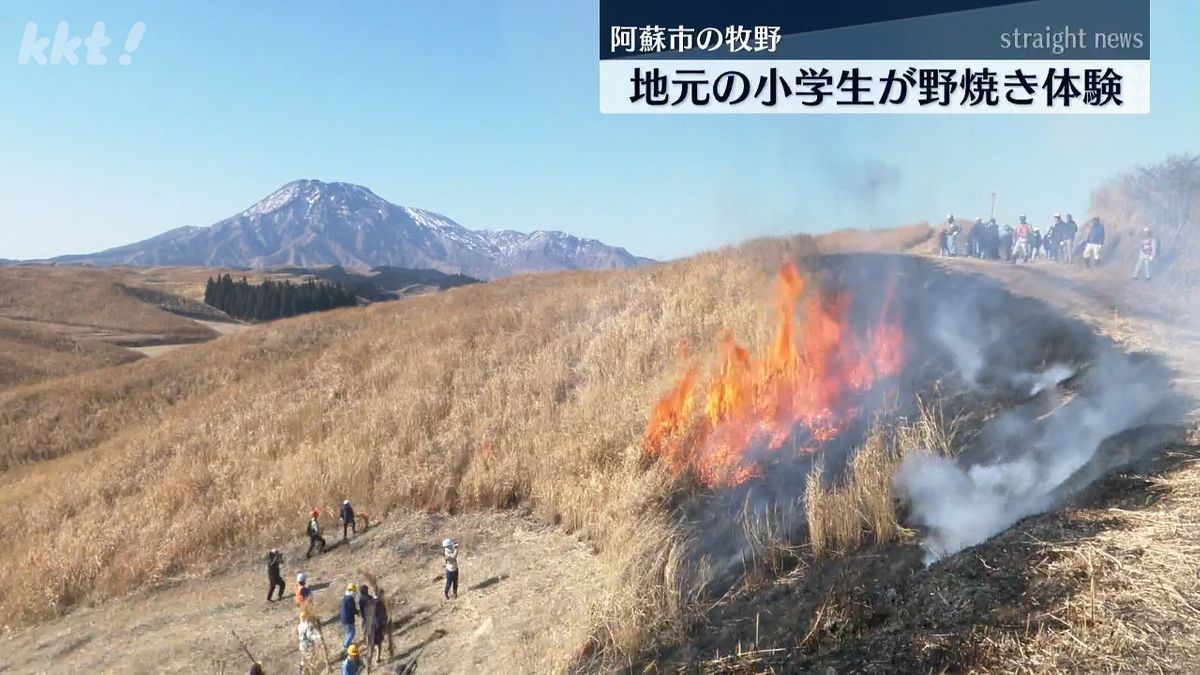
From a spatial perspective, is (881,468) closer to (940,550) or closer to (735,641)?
(940,550)

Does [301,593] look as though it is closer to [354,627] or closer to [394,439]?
[354,627]

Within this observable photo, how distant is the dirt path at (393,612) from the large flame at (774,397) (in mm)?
2435

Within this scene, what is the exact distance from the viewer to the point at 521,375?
14.8m

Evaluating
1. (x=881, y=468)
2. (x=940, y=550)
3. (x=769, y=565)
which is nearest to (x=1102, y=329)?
(x=881, y=468)

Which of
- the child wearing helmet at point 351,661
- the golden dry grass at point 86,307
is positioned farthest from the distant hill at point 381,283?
the child wearing helmet at point 351,661

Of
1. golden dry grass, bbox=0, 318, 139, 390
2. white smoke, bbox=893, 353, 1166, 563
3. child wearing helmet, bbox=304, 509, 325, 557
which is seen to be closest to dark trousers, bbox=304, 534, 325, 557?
child wearing helmet, bbox=304, 509, 325, 557

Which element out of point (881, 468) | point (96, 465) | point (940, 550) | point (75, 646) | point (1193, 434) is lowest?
point (75, 646)

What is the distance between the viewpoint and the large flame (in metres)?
9.54

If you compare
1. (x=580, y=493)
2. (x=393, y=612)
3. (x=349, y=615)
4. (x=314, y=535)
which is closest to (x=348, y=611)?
(x=349, y=615)

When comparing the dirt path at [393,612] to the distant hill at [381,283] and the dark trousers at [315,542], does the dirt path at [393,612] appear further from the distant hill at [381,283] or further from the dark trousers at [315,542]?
the distant hill at [381,283]

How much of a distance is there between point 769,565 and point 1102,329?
750cm

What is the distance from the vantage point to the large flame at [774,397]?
9.54 metres

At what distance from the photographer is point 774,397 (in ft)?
34.0

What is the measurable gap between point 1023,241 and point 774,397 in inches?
416
